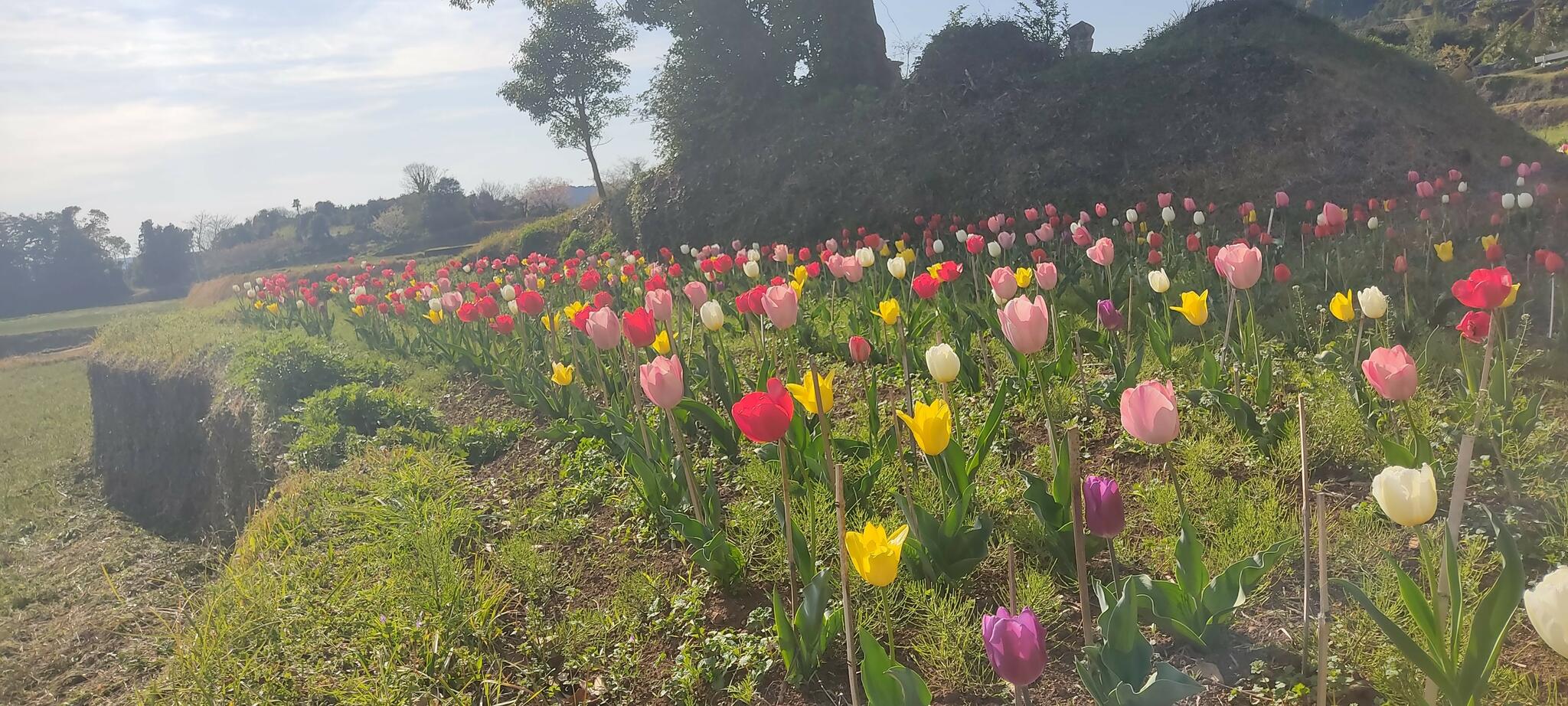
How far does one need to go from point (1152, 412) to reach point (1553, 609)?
0.73 metres

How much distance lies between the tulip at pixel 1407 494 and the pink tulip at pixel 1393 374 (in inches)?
25.9

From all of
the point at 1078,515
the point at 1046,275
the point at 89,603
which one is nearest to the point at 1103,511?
the point at 1078,515

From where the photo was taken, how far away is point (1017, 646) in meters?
1.32

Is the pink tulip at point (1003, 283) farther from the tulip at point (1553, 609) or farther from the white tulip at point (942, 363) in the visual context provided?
the tulip at point (1553, 609)

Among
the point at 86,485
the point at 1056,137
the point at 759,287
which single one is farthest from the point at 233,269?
the point at 759,287

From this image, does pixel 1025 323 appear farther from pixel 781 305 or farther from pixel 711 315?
pixel 711 315

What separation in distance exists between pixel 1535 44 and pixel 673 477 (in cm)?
3308

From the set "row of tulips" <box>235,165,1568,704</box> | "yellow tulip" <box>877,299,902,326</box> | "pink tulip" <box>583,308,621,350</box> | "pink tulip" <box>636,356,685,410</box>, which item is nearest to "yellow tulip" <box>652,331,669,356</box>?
"row of tulips" <box>235,165,1568,704</box>

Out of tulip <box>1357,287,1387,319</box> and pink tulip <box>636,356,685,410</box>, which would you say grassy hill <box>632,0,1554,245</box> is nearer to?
tulip <box>1357,287,1387,319</box>

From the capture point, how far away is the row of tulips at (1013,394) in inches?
60.7

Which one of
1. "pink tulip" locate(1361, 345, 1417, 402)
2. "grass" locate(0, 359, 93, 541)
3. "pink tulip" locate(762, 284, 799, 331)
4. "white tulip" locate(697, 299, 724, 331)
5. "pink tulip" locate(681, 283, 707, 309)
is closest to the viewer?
"pink tulip" locate(1361, 345, 1417, 402)

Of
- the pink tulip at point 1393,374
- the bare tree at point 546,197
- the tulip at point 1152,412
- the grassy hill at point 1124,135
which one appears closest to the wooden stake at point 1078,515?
the tulip at point 1152,412

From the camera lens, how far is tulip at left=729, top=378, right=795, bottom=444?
1945 millimetres

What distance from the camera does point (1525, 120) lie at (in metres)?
19.5
